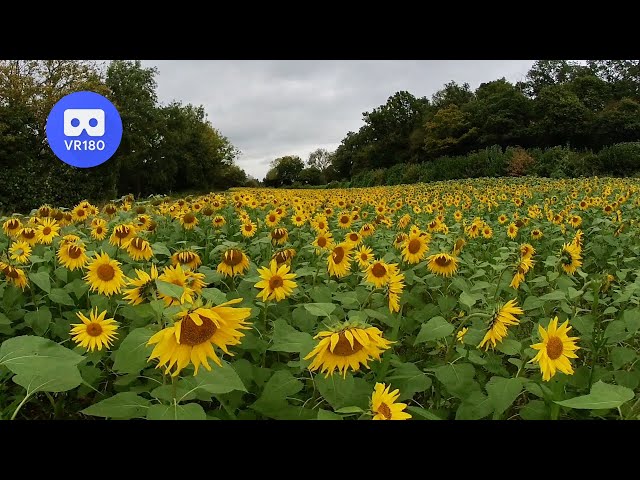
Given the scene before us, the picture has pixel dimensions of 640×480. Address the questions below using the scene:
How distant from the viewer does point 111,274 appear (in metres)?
1.94

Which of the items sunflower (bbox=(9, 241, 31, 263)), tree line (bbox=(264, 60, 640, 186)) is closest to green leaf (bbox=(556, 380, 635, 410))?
sunflower (bbox=(9, 241, 31, 263))

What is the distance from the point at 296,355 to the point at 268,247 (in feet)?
3.67

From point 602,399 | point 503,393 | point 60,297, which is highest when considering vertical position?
point 60,297

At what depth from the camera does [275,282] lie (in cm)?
169

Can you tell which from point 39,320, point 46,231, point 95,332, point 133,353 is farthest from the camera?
point 46,231

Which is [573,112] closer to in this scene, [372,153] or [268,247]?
[372,153]

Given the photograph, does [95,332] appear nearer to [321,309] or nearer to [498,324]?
[321,309]

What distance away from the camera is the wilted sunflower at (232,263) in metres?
2.03

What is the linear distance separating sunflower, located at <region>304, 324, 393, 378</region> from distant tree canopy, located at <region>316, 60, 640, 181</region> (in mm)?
18135

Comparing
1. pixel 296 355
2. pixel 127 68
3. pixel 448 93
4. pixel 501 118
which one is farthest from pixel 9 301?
pixel 448 93

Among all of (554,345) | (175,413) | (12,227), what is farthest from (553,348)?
(12,227)

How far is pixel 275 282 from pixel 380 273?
45 cm

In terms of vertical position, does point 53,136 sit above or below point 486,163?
below
